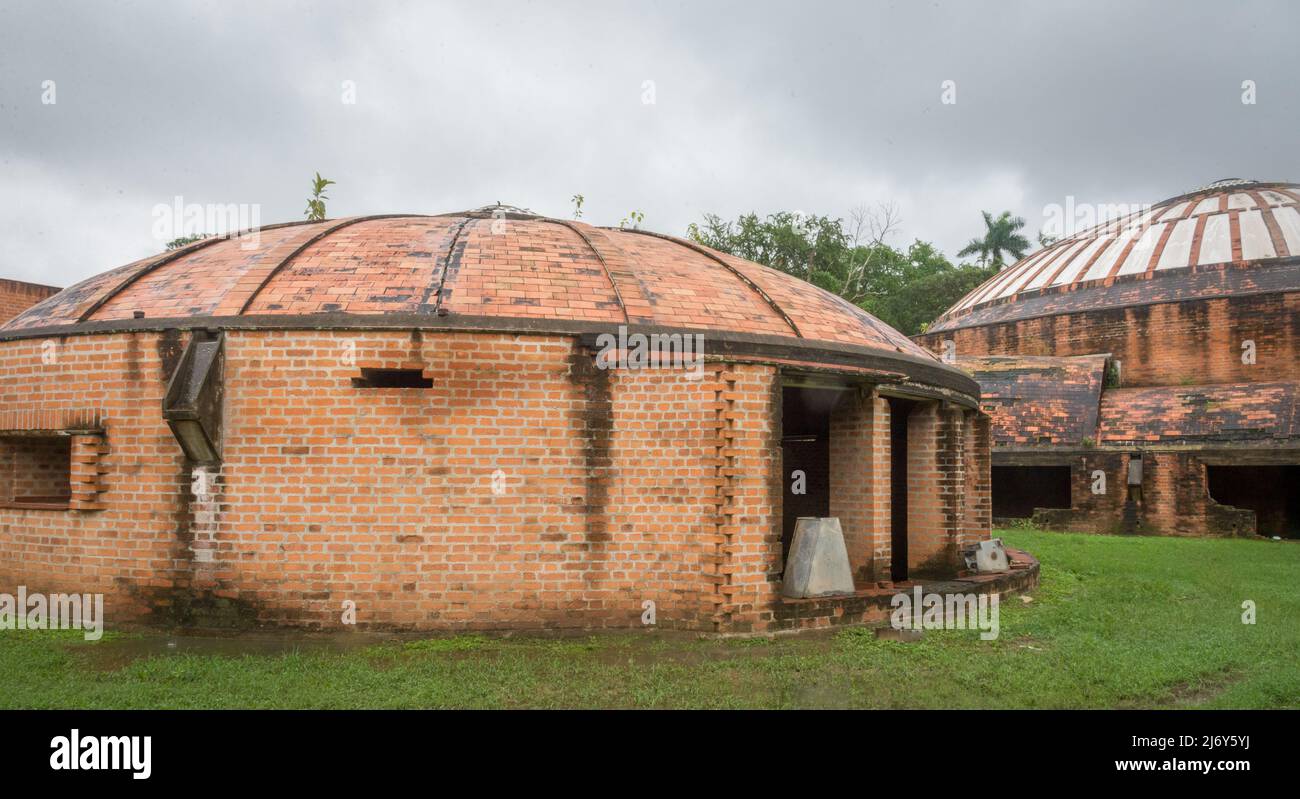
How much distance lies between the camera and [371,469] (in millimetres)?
7727

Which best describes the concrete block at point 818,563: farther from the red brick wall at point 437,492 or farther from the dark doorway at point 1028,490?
the dark doorway at point 1028,490

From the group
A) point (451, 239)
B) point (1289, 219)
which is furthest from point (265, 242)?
point (1289, 219)

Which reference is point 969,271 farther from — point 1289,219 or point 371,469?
point 371,469

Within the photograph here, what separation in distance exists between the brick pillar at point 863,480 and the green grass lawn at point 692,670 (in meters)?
1.44

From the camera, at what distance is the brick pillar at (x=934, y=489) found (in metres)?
10.9

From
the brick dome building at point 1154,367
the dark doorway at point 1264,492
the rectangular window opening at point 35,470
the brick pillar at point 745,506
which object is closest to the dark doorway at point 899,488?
the brick pillar at point 745,506

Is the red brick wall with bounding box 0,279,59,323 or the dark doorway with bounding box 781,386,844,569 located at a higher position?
the red brick wall with bounding box 0,279,59,323

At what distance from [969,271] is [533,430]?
35458mm

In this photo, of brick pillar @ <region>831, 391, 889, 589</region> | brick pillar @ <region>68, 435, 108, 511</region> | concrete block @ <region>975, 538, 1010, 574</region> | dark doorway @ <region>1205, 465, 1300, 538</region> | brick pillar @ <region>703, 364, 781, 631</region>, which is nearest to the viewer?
brick pillar @ <region>703, 364, 781, 631</region>

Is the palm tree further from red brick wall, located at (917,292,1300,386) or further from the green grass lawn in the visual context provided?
the green grass lawn

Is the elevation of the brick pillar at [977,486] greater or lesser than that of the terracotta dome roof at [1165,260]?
lesser

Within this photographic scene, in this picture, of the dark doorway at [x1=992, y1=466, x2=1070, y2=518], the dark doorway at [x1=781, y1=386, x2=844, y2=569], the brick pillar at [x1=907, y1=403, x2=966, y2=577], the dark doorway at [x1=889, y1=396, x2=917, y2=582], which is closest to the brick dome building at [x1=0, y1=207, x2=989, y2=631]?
the brick pillar at [x1=907, y1=403, x2=966, y2=577]

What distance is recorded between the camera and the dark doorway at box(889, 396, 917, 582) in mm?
11781

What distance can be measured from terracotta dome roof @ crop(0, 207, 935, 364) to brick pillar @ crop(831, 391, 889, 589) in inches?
33.4
